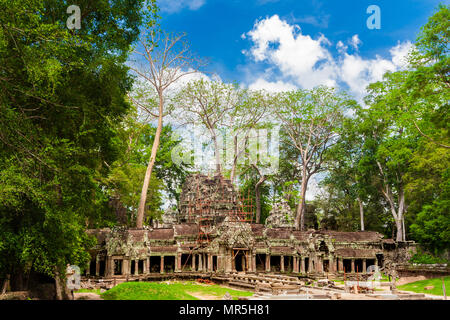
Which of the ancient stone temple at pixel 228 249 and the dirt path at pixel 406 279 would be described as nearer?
the dirt path at pixel 406 279

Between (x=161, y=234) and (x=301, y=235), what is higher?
(x=161, y=234)

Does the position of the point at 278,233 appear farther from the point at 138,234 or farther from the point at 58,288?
the point at 58,288

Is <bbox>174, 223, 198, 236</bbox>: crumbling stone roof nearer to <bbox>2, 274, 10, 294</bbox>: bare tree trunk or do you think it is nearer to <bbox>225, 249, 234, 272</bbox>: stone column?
<bbox>225, 249, 234, 272</bbox>: stone column

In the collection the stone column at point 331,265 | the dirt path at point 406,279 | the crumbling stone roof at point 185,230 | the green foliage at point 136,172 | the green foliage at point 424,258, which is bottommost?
the dirt path at point 406,279

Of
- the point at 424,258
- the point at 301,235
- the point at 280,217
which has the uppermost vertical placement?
the point at 280,217

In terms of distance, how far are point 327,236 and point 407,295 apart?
16120mm

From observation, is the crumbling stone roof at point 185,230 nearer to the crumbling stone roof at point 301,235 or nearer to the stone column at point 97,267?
the stone column at point 97,267

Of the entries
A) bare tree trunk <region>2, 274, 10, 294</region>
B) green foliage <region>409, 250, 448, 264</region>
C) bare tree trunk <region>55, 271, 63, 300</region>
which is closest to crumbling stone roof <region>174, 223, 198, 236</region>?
bare tree trunk <region>55, 271, 63, 300</region>

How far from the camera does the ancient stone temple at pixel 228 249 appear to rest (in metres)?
26.5

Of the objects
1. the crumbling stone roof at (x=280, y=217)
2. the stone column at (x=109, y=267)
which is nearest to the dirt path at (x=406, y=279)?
the crumbling stone roof at (x=280, y=217)

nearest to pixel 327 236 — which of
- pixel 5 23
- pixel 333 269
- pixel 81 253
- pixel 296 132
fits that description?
pixel 333 269

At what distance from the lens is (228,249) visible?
91.2 feet

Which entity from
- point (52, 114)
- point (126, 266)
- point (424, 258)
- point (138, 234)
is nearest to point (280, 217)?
point (424, 258)

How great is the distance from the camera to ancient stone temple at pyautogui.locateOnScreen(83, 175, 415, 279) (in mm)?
26516
